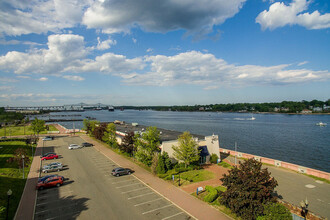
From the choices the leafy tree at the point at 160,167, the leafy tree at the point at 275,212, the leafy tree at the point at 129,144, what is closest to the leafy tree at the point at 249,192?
the leafy tree at the point at 275,212

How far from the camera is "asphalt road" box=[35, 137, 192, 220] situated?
18.9m

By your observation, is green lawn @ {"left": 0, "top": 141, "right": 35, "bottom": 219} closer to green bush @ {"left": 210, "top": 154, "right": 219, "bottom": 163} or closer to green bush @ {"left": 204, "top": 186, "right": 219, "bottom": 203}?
green bush @ {"left": 204, "top": 186, "right": 219, "bottom": 203}

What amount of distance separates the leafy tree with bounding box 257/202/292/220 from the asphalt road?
6.92 metres

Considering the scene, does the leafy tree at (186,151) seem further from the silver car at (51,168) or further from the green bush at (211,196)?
the silver car at (51,168)

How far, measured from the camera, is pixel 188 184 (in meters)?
26.9

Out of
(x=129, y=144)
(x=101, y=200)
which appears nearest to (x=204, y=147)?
(x=129, y=144)

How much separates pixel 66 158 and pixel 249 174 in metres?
36.2

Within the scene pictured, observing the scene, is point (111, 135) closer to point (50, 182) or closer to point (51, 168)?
point (51, 168)

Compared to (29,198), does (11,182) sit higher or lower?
higher

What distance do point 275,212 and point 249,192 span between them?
2458mm

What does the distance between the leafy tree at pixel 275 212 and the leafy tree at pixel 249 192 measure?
1.65ft

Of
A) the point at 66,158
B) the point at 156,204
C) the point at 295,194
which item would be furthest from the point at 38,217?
the point at 295,194

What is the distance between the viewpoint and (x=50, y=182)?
25625 millimetres

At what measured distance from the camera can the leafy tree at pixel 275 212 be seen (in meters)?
16.2
